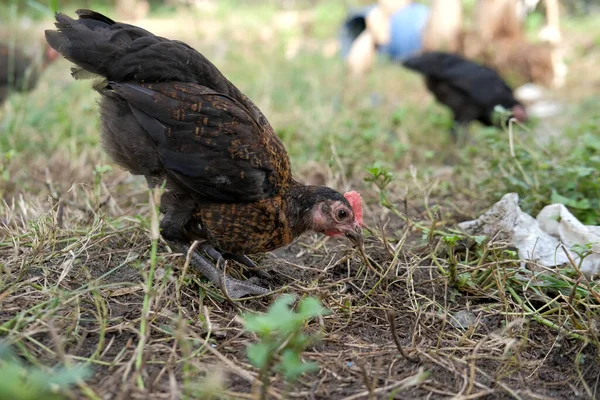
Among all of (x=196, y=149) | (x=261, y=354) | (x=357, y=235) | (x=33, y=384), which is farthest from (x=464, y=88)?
(x=33, y=384)

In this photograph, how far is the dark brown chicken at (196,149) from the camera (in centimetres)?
298

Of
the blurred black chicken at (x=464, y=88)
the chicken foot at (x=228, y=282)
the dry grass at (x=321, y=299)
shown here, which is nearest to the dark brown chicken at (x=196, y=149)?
the chicken foot at (x=228, y=282)

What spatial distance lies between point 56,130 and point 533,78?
7935mm

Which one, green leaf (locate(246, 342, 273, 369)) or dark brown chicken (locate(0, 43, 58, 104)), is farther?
dark brown chicken (locate(0, 43, 58, 104))

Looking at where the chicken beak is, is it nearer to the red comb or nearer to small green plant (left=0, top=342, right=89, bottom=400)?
the red comb

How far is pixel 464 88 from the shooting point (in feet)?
23.7

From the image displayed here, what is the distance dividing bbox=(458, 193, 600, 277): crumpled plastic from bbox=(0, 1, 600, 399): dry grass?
11cm

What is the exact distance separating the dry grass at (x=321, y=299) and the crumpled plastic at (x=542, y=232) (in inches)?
4.2

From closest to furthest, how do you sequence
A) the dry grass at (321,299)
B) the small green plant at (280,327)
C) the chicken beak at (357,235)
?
the small green plant at (280,327) < the dry grass at (321,299) < the chicken beak at (357,235)

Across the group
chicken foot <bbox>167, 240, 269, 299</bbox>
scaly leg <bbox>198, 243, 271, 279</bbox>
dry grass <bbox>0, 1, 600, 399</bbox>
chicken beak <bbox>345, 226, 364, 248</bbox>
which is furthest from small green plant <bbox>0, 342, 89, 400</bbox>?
chicken beak <bbox>345, 226, 364, 248</bbox>

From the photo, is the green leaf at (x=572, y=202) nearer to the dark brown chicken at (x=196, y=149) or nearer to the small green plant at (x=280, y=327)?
the dark brown chicken at (x=196, y=149)

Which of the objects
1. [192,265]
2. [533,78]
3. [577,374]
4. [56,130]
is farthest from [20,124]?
[533,78]

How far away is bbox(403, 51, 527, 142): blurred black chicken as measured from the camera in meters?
7.23

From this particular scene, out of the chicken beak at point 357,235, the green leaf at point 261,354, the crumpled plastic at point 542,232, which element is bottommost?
the crumpled plastic at point 542,232
